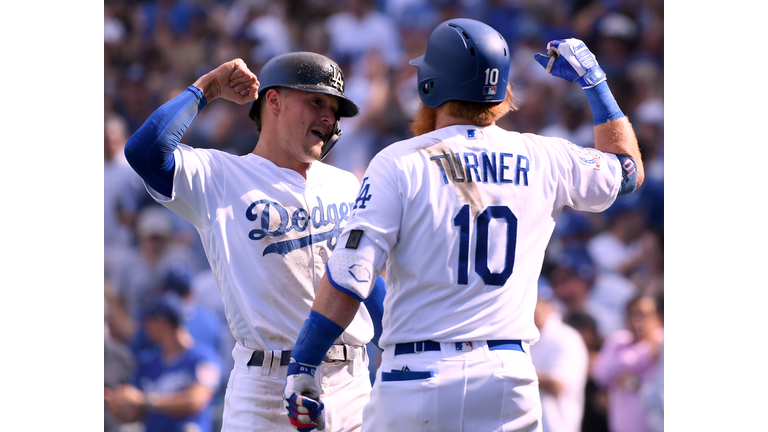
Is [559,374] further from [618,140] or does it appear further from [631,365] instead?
[618,140]

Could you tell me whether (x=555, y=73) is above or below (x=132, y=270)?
above

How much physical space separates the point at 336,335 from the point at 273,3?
19.6 ft

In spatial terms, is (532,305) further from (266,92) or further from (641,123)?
(641,123)

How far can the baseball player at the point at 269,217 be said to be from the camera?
9.32 feet

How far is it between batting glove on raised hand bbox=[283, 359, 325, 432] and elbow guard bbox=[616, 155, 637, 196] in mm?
1318

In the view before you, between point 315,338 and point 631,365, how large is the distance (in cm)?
387

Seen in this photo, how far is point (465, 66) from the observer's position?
2416 mm

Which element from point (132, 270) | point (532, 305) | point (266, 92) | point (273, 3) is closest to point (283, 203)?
point (266, 92)

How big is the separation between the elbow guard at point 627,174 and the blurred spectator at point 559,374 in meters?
2.80

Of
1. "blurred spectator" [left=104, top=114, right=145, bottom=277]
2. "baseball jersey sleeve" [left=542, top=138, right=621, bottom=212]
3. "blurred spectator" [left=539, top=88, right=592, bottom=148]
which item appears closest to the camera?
"baseball jersey sleeve" [left=542, top=138, right=621, bottom=212]

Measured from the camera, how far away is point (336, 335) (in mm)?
2297

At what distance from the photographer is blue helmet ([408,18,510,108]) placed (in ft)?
7.94

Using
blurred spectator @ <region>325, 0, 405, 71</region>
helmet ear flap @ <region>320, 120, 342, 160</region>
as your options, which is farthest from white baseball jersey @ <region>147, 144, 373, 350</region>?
blurred spectator @ <region>325, 0, 405, 71</region>

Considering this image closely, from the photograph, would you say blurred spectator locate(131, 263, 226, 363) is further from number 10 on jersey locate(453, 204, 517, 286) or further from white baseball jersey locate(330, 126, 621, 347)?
number 10 on jersey locate(453, 204, 517, 286)
